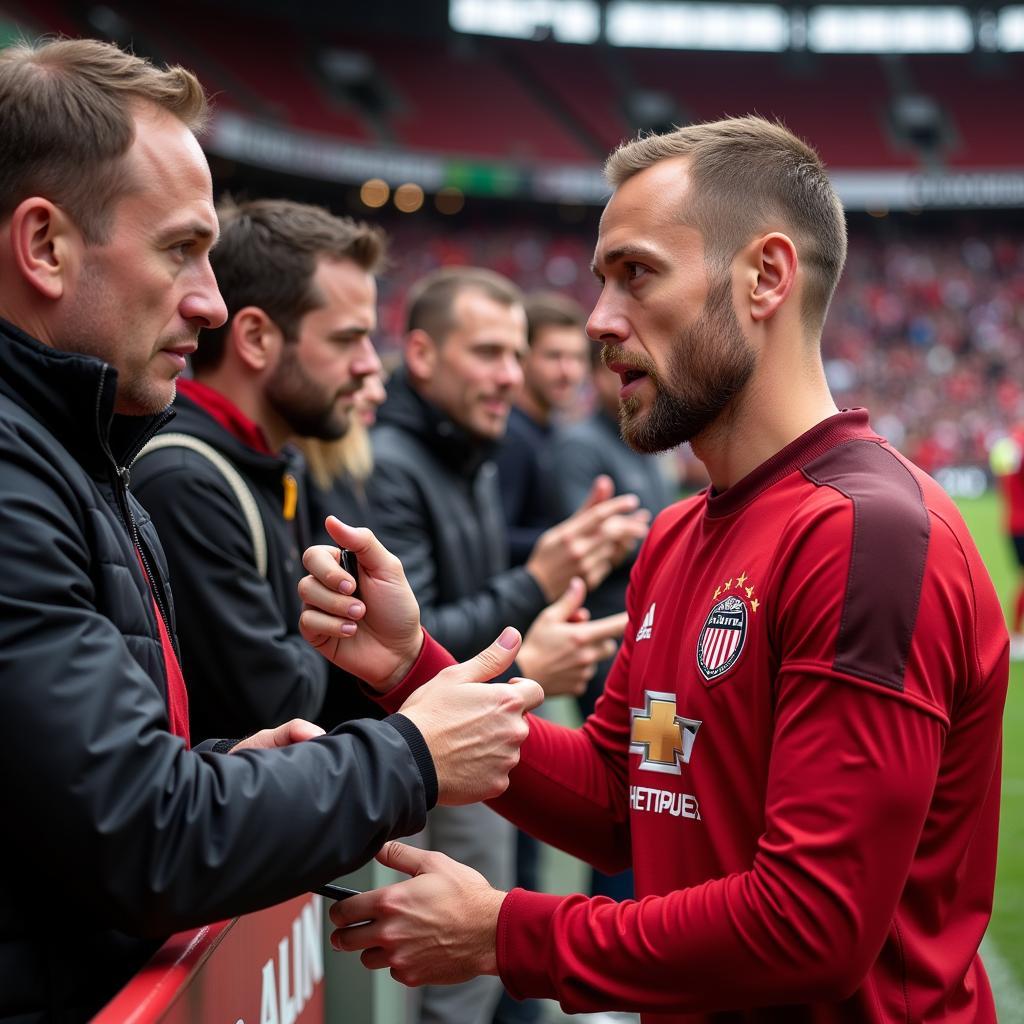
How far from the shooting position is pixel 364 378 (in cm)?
354

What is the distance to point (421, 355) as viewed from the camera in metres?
4.63

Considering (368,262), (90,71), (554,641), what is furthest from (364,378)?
(90,71)

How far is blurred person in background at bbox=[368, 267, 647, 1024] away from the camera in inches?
148

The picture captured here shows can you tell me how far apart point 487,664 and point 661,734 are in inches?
12.8

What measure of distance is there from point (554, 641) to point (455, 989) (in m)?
1.32

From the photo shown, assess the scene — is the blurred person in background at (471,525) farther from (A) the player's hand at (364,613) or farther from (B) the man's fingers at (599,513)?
(A) the player's hand at (364,613)

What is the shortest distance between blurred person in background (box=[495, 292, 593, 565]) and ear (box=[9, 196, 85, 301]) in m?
4.41

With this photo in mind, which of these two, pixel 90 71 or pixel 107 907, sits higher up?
pixel 90 71

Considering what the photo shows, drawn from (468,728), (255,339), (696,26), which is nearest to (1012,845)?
(255,339)

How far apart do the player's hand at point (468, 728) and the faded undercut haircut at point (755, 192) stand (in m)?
0.81

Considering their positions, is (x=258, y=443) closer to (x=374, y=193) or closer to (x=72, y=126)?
(x=72, y=126)

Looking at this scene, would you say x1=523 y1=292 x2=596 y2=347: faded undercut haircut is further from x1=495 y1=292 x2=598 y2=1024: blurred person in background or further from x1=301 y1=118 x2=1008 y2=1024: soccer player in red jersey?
x1=301 y1=118 x2=1008 y2=1024: soccer player in red jersey

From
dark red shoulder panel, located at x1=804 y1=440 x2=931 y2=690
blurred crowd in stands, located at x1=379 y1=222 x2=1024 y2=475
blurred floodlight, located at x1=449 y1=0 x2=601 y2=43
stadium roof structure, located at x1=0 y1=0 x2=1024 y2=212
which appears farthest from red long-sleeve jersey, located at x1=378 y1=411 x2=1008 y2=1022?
blurred floodlight, located at x1=449 y1=0 x2=601 y2=43

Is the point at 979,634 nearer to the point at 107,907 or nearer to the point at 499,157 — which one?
the point at 107,907
